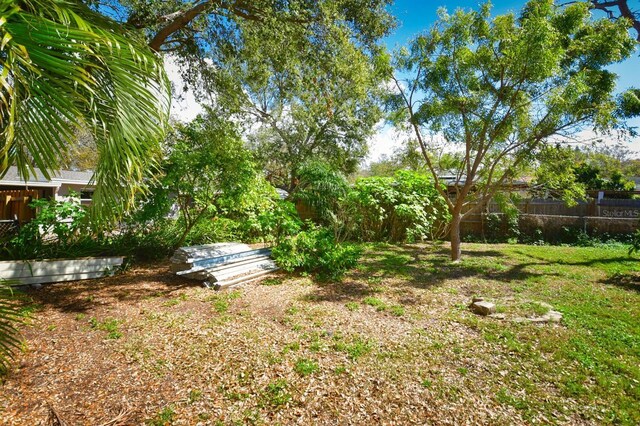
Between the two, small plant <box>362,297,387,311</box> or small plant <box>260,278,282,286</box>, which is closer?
small plant <box>362,297,387,311</box>

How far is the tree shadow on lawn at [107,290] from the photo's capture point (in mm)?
4234

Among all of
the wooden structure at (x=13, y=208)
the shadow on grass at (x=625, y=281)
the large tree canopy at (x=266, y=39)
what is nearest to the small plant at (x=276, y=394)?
the large tree canopy at (x=266, y=39)

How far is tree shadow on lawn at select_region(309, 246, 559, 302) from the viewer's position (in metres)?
5.26

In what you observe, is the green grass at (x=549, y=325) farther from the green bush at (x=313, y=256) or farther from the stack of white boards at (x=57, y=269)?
the stack of white boards at (x=57, y=269)

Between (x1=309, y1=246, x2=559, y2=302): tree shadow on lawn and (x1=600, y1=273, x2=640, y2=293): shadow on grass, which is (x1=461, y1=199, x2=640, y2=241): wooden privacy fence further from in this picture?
(x1=600, y1=273, x2=640, y2=293): shadow on grass

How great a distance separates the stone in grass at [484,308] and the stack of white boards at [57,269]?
6073 mm

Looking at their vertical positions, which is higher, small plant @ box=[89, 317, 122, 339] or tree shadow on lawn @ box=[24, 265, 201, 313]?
tree shadow on lawn @ box=[24, 265, 201, 313]

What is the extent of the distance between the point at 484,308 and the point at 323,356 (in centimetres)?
246

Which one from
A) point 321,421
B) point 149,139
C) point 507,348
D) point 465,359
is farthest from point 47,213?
point 507,348

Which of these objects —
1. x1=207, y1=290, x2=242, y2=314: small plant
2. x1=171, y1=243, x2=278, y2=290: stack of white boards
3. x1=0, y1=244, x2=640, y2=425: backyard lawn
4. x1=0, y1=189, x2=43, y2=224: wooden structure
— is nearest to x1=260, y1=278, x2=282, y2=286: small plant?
x1=0, y1=244, x2=640, y2=425: backyard lawn

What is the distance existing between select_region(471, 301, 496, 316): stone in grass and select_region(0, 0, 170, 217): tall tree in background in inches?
169

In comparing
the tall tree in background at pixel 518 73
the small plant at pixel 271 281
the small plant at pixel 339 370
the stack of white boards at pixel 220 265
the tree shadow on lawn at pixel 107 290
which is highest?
the tall tree in background at pixel 518 73

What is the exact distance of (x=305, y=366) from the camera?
2912 mm

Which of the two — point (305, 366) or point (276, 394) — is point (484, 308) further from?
point (276, 394)
